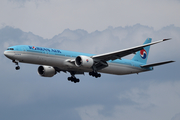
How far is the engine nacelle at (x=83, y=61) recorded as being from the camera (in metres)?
53.6

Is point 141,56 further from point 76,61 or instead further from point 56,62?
point 56,62

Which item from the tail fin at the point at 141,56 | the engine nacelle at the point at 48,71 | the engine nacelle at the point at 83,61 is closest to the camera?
the engine nacelle at the point at 83,61

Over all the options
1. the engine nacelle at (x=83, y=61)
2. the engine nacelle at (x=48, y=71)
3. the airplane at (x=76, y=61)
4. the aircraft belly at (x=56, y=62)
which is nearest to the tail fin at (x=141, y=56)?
the airplane at (x=76, y=61)

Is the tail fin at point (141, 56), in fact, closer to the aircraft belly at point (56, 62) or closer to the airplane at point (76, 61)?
the airplane at point (76, 61)

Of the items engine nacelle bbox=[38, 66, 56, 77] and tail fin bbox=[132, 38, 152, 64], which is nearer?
engine nacelle bbox=[38, 66, 56, 77]

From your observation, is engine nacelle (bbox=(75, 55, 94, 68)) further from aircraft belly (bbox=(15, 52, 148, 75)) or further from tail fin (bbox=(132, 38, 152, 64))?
tail fin (bbox=(132, 38, 152, 64))

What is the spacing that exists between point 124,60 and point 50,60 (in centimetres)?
1588

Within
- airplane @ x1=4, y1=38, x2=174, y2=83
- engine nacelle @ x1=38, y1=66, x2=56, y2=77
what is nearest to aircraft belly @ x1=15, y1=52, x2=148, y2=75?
airplane @ x1=4, y1=38, x2=174, y2=83

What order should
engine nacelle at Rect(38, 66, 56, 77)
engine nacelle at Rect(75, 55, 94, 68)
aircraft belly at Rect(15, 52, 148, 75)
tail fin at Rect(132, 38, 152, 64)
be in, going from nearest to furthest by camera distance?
aircraft belly at Rect(15, 52, 148, 75)
engine nacelle at Rect(75, 55, 94, 68)
engine nacelle at Rect(38, 66, 56, 77)
tail fin at Rect(132, 38, 152, 64)

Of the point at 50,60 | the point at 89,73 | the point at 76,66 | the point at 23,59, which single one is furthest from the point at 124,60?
the point at 23,59

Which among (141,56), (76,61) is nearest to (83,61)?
(76,61)

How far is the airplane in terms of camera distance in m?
50.9

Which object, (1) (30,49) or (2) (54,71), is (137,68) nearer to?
(2) (54,71)

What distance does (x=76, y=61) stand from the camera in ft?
178
